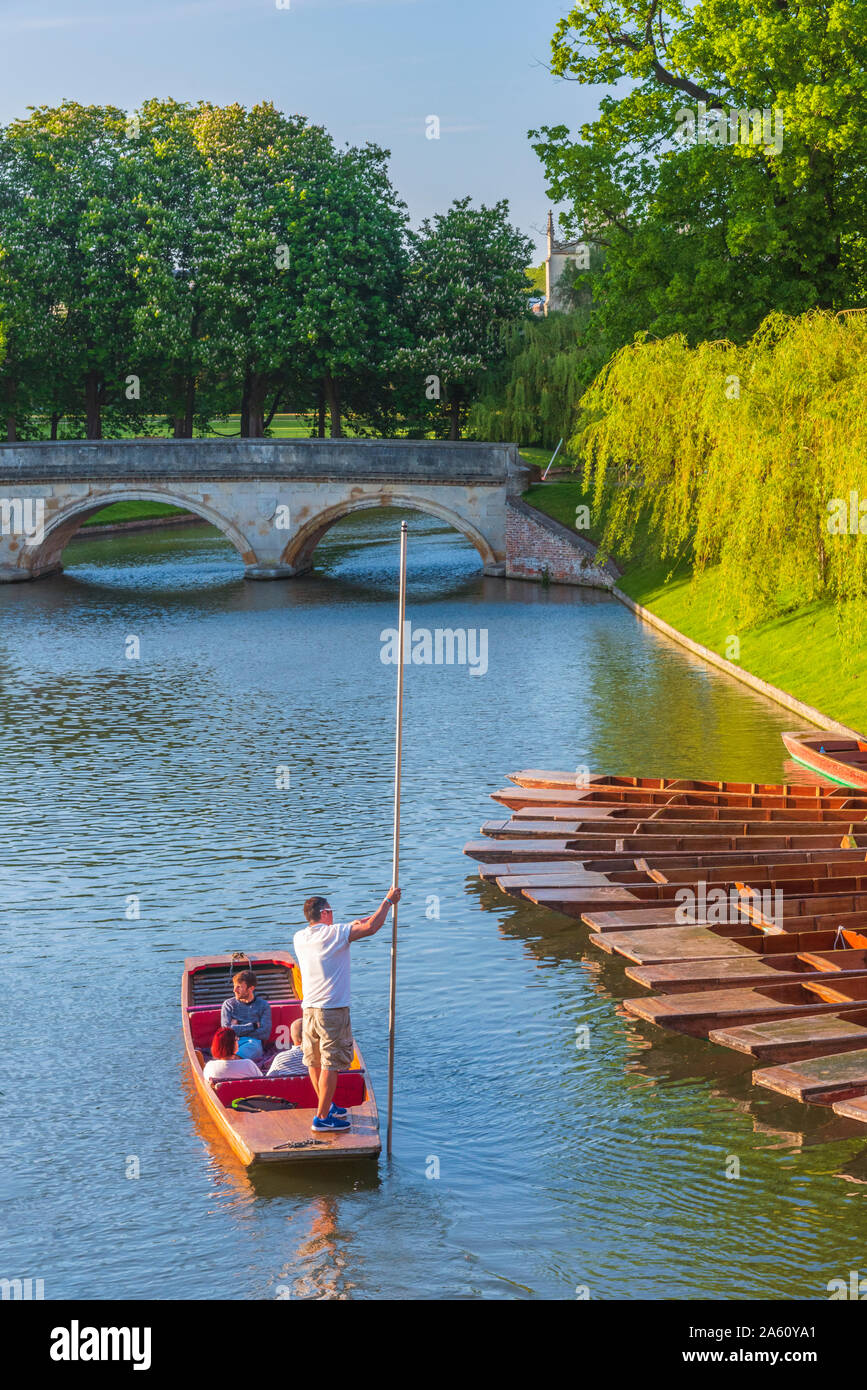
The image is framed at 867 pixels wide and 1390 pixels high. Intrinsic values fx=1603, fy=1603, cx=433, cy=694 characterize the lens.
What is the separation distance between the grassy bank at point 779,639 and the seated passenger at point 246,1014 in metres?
16.7

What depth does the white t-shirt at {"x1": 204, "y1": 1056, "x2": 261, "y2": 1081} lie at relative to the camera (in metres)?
14.1

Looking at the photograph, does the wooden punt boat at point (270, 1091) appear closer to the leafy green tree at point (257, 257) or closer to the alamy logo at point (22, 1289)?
the alamy logo at point (22, 1289)

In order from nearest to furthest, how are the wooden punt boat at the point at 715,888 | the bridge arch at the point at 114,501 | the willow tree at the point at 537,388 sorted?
the wooden punt boat at the point at 715,888 < the bridge arch at the point at 114,501 < the willow tree at the point at 537,388

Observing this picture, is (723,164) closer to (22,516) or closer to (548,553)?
(548,553)

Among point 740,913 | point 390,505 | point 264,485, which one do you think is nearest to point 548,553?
point 390,505

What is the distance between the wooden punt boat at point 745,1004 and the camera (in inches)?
601

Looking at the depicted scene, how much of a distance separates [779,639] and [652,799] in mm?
13490

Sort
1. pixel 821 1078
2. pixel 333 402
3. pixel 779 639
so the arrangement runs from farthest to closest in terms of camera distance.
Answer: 1. pixel 333 402
2. pixel 779 639
3. pixel 821 1078

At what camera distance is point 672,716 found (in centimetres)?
3141

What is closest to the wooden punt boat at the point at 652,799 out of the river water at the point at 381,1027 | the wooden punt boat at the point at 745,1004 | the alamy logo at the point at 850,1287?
the river water at the point at 381,1027

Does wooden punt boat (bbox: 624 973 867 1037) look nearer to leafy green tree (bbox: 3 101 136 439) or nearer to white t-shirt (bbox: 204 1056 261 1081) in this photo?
white t-shirt (bbox: 204 1056 261 1081)

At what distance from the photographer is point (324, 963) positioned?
13211 millimetres
